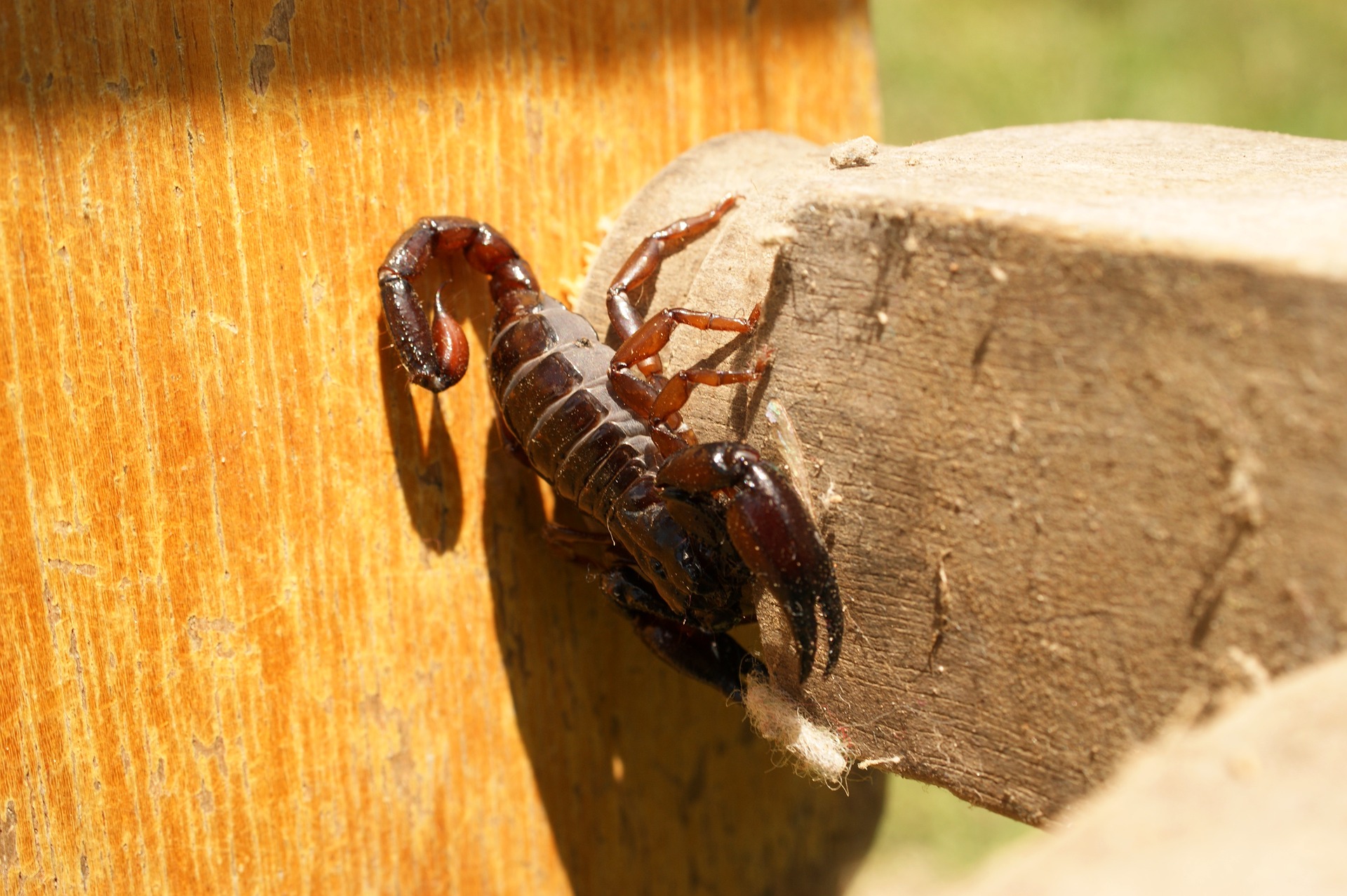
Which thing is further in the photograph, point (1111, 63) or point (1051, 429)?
point (1111, 63)

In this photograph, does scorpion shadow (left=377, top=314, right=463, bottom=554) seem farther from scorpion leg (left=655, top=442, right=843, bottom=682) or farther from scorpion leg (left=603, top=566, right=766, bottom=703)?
scorpion leg (left=655, top=442, right=843, bottom=682)

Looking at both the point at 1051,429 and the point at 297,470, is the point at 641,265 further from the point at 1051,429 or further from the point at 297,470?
the point at 1051,429

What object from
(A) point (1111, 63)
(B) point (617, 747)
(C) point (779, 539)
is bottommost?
(B) point (617, 747)

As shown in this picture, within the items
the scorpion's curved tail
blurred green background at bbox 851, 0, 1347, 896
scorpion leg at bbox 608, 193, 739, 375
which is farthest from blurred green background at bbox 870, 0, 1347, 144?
the scorpion's curved tail

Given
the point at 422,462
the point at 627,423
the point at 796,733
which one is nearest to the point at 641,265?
the point at 627,423

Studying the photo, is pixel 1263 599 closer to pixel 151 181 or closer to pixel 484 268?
pixel 484 268

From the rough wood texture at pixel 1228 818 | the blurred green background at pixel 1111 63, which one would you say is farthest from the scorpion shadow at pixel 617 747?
the blurred green background at pixel 1111 63
